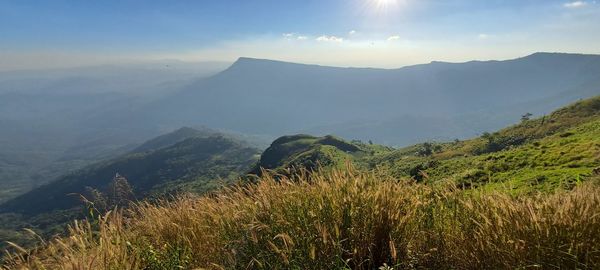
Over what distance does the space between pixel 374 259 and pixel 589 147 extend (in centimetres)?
2388

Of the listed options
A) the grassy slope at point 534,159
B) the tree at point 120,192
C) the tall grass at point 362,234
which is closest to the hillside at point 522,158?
the grassy slope at point 534,159

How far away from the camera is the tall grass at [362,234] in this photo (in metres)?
4.10

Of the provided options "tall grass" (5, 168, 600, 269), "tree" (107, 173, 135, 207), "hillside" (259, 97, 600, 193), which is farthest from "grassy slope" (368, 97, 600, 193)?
"tree" (107, 173, 135, 207)

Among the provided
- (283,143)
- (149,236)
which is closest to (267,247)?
(149,236)

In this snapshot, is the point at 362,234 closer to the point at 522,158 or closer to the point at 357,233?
the point at 357,233

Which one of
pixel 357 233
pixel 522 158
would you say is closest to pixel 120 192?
pixel 357 233

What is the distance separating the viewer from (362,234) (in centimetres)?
477

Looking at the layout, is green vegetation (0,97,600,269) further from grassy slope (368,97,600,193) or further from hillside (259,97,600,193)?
grassy slope (368,97,600,193)

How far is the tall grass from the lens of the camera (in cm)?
410

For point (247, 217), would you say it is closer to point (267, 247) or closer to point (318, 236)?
point (267, 247)

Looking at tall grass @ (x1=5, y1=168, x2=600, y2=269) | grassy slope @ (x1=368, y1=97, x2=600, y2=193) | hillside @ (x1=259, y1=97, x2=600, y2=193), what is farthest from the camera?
grassy slope @ (x1=368, y1=97, x2=600, y2=193)

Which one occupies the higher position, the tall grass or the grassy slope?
the tall grass

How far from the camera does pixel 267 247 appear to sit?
15.2ft

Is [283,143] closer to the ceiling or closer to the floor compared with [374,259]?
closer to the floor
